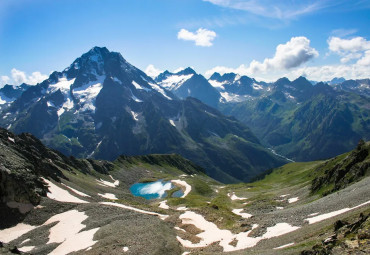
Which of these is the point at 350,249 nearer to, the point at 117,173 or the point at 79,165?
the point at 79,165

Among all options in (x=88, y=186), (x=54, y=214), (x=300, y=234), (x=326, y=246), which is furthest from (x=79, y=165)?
(x=326, y=246)

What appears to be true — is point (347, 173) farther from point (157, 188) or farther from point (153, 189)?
point (157, 188)

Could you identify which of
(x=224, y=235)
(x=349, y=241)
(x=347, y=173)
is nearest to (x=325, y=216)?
(x=224, y=235)

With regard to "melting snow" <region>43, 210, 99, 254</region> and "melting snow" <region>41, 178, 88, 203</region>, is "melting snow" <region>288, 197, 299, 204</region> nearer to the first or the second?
"melting snow" <region>43, 210, 99, 254</region>

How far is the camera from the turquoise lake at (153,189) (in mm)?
145875

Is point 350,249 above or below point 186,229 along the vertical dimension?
above

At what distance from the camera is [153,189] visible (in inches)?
6353

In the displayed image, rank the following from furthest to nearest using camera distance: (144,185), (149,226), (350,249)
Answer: (144,185) → (149,226) → (350,249)

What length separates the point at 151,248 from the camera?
45.2 meters

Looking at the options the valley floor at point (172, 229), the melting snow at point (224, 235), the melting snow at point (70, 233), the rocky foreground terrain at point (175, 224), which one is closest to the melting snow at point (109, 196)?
the rocky foreground terrain at point (175, 224)

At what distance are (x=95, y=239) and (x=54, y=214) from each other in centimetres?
2011

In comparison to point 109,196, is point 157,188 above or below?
below

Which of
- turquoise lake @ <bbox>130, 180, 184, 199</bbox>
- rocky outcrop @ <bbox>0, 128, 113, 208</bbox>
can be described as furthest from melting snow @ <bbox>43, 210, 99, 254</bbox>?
turquoise lake @ <bbox>130, 180, 184, 199</bbox>

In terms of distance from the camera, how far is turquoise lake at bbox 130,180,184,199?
146 m
